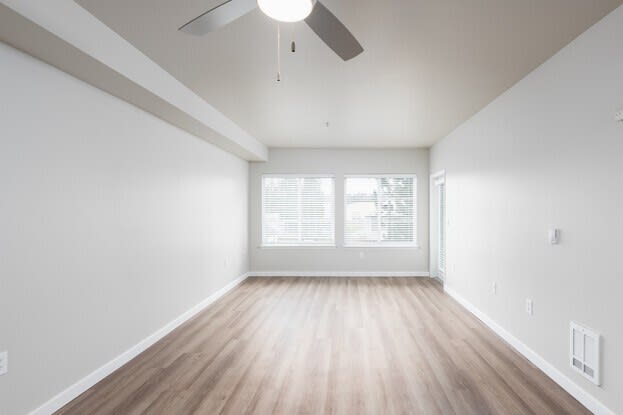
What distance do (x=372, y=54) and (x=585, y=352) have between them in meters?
2.67

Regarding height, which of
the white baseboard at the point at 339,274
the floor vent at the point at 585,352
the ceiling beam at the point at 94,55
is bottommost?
the white baseboard at the point at 339,274

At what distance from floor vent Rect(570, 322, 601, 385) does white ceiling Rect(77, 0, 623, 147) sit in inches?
82.6

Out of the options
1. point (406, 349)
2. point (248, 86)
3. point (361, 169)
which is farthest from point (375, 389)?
point (361, 169)

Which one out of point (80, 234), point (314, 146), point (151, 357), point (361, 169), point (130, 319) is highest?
point (314, 146)

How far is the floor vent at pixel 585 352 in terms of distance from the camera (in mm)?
2189

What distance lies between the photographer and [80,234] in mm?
2457

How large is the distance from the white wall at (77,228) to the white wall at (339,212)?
8.97 feet

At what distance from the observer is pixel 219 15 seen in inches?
61.4

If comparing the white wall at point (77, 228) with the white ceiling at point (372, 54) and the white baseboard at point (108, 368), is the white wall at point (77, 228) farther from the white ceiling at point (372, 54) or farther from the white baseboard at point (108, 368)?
the white ceiling at point (372, 54)

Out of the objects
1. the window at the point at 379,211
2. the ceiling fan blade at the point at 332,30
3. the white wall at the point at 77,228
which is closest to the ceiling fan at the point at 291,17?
the ceiling fan blade at the point at 332,30

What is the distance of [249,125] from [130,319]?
9.93 ft

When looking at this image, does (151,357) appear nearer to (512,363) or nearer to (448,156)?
(512,363)

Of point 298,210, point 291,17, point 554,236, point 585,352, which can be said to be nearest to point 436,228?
point 298,210

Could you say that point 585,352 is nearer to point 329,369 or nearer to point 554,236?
point 554,236
